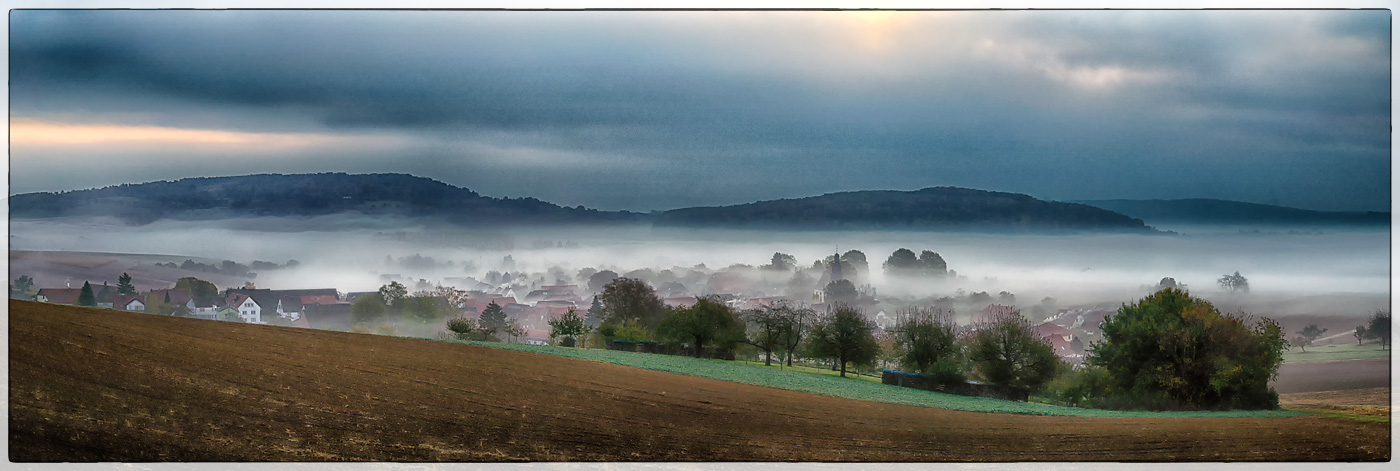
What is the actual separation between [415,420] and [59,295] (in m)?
2.96

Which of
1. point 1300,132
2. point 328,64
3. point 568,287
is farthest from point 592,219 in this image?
point 1300,132

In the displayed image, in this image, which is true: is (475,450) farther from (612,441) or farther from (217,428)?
(217,428)

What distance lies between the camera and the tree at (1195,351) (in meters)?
7.03

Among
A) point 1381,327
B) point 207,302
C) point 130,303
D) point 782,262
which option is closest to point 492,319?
point 207,302

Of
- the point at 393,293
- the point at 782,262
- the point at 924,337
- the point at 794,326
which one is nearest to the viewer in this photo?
the point at 393,293

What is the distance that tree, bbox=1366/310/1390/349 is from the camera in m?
7.06

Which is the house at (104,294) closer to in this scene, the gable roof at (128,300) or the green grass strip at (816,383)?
the gable roof at (128,300)

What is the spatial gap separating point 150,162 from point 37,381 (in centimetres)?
189

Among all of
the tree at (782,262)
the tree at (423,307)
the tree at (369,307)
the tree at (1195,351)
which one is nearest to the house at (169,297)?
the tree at (369,307)

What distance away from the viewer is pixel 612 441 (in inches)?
272

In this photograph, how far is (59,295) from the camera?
7016 mm

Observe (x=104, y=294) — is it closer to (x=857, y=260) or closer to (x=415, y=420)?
(x=415, y=420)

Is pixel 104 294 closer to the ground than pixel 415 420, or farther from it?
farther from it

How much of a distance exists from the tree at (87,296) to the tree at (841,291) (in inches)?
225
